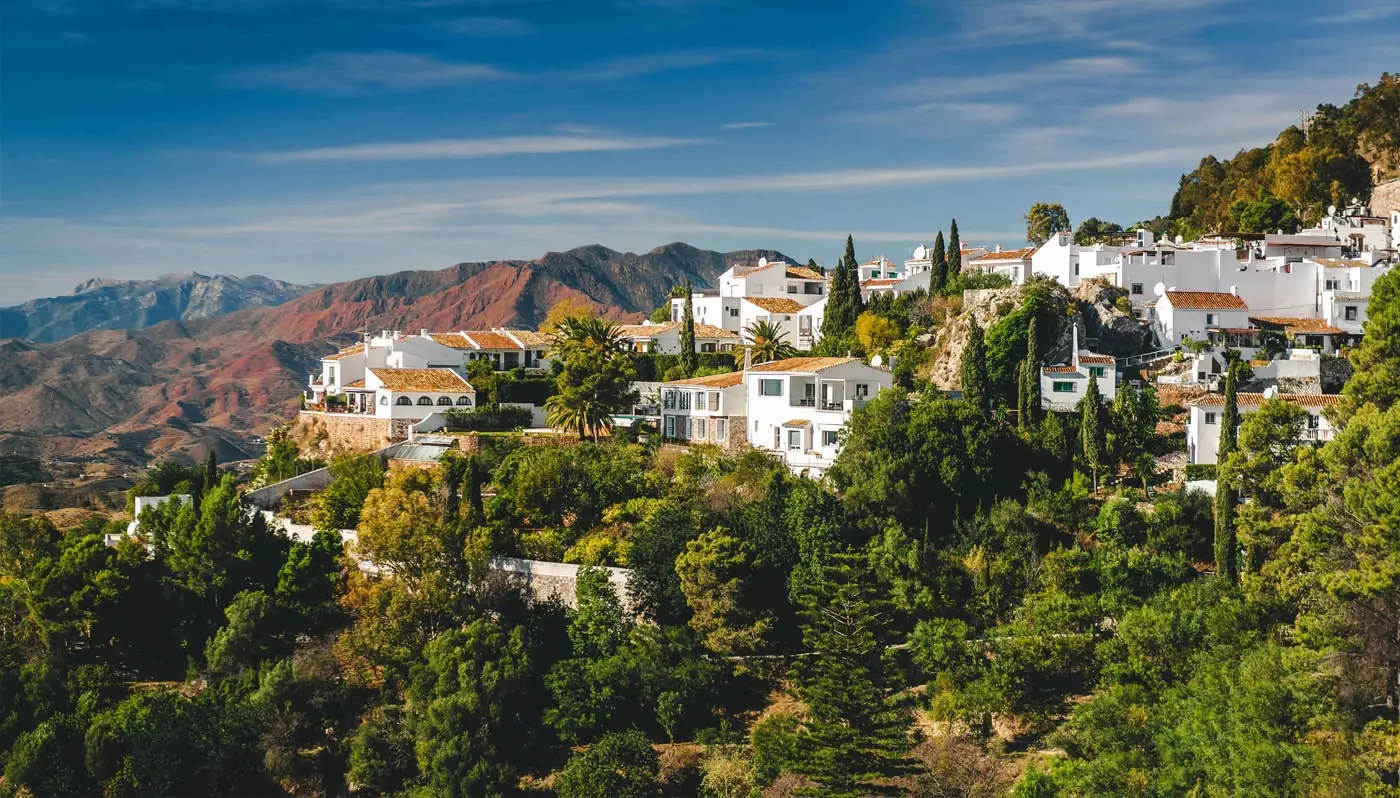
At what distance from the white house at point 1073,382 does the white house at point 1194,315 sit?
4.57m

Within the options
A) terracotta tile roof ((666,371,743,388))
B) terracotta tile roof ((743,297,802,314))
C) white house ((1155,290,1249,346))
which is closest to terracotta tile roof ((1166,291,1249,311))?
white house ((1155,290,1249,346))

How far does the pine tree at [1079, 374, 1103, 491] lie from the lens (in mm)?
35500

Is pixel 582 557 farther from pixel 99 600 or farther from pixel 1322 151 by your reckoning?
pixel 1322 151

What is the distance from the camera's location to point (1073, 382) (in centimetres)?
3847

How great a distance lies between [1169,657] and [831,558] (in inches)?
339

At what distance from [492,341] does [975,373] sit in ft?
79.2

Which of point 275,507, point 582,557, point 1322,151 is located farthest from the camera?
point 1322,151

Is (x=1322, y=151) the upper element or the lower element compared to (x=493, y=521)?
upper

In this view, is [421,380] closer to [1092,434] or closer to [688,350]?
[688,350]

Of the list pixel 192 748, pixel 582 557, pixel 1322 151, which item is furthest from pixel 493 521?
pixel 1322 151

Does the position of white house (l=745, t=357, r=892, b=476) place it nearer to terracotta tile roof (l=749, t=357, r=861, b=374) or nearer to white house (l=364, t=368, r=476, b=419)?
terracotta tile roof (l=749, t=357, r=861, b=374)

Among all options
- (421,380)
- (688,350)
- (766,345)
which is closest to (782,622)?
(766,345)

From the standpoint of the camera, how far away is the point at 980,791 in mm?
27500

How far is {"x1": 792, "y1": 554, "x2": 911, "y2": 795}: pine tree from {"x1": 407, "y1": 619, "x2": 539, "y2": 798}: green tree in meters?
7.05
